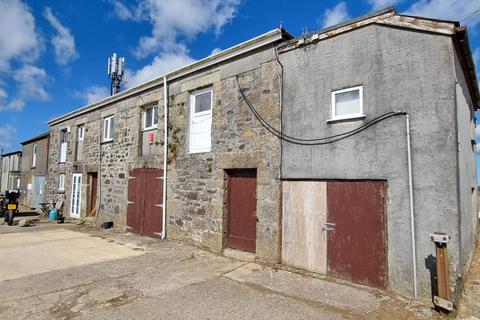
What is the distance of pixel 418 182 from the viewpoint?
506 cm

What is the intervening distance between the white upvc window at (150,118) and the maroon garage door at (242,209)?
4113 millimetres

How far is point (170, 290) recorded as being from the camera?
5.33 m

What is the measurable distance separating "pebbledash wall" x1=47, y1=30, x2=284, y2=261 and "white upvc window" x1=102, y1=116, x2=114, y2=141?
1.62ft

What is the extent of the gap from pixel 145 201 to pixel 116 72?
1339 centimetres

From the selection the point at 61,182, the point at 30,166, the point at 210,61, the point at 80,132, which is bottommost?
the point at 61,182

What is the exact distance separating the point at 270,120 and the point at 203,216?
10.5 feet

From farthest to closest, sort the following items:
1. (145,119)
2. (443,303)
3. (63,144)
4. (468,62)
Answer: (63,144) < (145,119) < (468,62) < (443,303)

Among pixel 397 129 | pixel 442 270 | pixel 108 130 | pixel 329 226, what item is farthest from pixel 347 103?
pixel 108 130

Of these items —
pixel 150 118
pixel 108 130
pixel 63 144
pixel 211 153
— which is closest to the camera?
pixel 211 153

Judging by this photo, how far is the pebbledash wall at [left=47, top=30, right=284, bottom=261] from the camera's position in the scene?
707 cm

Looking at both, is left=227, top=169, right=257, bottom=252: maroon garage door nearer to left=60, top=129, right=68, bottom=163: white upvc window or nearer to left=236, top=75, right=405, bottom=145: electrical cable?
left=236, top=75, right=405, bottom=145: electrical cable

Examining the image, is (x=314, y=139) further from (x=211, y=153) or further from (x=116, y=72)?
(x=116, y=72)

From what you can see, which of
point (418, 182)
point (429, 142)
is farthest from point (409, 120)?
point (418, 182)

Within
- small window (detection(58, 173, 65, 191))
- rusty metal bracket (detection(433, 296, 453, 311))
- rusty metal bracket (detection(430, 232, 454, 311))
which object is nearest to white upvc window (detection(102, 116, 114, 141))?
small window (detection(58, 173, 65, 191))
